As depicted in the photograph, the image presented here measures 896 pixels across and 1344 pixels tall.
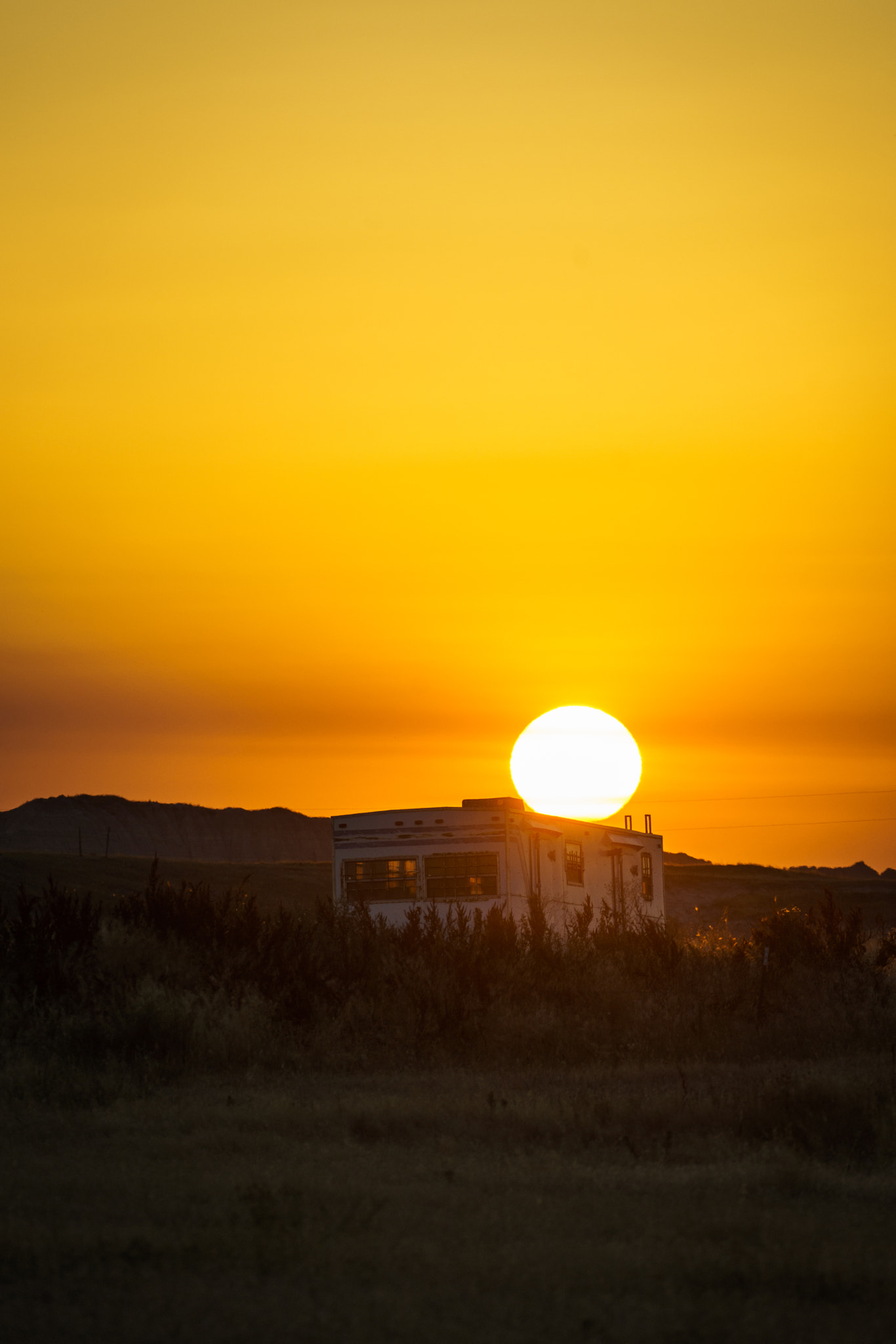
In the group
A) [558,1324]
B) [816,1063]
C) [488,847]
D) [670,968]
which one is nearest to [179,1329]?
[558,1324]

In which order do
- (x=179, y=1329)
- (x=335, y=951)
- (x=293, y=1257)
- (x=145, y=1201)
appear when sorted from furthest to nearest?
(x=335, y=951)
(x=145, y=1201)
(x=293, y=1257)
(x=179, y=1329)

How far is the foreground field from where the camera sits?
5945 millimetres

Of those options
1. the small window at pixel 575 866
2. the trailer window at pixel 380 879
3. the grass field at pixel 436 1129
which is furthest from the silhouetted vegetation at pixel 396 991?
the small window at pixel 575 866

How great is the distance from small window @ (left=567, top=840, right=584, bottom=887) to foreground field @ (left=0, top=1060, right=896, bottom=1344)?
16.5m

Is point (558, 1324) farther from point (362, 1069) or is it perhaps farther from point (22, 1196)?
point (362, 1069)

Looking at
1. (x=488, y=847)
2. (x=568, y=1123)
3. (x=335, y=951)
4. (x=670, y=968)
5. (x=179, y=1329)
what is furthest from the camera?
(x=488, y=847)

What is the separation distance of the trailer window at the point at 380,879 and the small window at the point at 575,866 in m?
3.95

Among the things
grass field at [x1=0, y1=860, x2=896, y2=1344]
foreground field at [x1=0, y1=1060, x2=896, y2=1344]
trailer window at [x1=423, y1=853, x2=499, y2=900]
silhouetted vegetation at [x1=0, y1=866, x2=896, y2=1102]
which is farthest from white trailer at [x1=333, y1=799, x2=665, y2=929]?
foreground field at [x1=0, y1=1060, x2=896, y2=1344]

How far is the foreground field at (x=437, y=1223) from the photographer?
5945mm

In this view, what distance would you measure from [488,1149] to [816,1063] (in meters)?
5.36

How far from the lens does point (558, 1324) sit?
583cm

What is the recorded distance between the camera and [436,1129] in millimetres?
10594

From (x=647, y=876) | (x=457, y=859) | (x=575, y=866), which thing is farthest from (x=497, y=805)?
(x=647, y=876)

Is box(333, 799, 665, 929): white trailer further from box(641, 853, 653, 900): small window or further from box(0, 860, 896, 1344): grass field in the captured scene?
box(0, 860, 896, 1344): grass field
